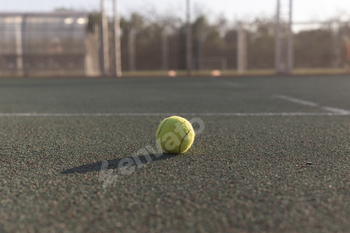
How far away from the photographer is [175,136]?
1.89m

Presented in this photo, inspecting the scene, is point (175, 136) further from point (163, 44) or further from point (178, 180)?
point (163, 44)

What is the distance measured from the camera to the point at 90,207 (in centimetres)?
118

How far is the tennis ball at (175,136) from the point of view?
1887 mm

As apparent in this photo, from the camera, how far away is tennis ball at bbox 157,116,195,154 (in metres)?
1.89

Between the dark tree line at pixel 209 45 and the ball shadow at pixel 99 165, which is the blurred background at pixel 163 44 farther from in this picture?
the ball shadow at pixel 99 165

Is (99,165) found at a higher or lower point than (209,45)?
lower

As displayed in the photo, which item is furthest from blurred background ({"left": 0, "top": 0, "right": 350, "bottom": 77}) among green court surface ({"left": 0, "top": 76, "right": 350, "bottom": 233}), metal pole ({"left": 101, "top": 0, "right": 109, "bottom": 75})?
green court surface ({"left": 0, "top": 76, "right": 350, "bottom": 233})

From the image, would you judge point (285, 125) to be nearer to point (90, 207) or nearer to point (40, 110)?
point (90, 207)

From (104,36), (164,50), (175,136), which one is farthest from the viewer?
(164,50)

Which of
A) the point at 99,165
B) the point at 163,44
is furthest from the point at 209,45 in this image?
the point at 99,165

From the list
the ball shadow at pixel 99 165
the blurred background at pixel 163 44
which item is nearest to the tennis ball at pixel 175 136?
the ball shadow at pixel 99 165

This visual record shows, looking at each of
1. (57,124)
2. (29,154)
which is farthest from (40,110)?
(29,154)

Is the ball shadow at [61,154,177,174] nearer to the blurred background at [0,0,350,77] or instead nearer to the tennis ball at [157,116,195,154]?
the tennis ball at [157,116,195,154]

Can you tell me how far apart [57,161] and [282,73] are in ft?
46.0
